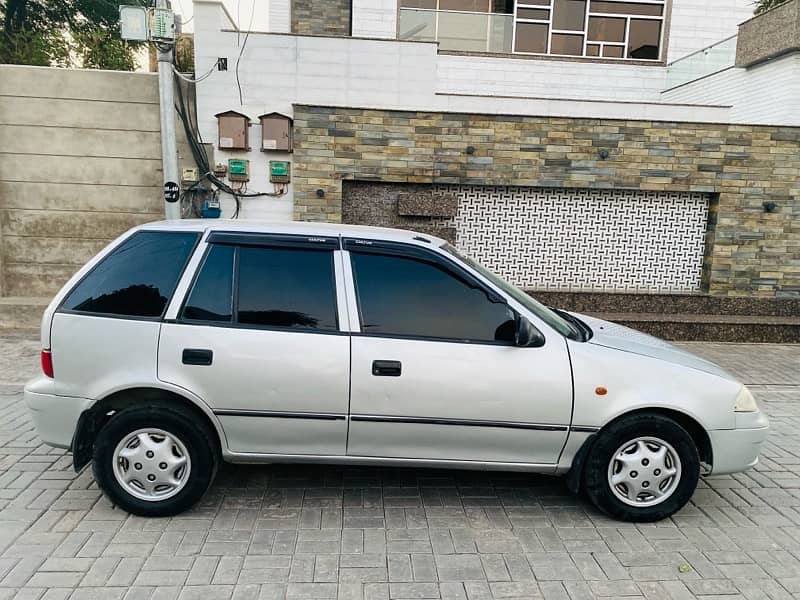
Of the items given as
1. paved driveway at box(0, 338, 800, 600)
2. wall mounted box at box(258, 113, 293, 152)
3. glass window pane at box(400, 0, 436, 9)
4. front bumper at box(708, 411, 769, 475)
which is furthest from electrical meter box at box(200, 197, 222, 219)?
front bumper at box(708, 411, 769, 475)

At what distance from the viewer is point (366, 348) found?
3.41 metres

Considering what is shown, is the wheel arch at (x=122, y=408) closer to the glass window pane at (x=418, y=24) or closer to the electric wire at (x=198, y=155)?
the electric wire at (x=198, y=155)

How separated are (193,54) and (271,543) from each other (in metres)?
8.43

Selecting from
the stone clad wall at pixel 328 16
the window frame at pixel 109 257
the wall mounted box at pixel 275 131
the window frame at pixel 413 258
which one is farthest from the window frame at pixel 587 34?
the window frame at pixel 109 257

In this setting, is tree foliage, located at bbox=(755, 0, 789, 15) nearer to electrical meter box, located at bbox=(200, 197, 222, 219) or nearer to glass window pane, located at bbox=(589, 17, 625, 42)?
glass window pane, located at bbox=(589, 17, 625, 42)

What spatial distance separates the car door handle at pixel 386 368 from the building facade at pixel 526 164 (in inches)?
218

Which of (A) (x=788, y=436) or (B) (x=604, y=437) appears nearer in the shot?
(B) (x=604, y=437)

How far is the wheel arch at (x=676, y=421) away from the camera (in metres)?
3.48

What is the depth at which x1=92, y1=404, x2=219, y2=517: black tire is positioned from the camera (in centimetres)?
339

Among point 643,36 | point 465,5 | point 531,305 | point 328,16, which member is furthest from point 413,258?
point 643,36

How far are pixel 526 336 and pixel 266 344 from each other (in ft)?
5.14

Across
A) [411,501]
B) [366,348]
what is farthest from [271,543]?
[366,348]

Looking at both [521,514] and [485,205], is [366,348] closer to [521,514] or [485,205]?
[521,514]

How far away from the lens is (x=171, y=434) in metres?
3.42
